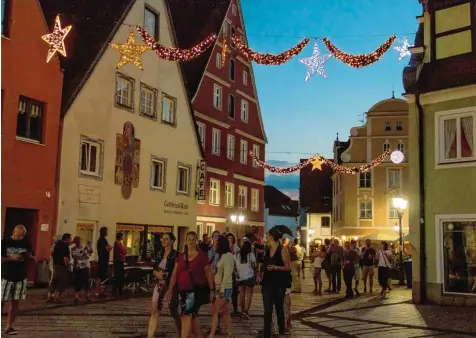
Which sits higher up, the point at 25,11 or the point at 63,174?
the point at 25,11

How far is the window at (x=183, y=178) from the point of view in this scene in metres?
29.9

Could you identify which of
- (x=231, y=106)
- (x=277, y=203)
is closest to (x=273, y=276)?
(x=231, y=106)

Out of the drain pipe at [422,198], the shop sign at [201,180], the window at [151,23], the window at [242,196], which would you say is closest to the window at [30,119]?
the window at [151,23]

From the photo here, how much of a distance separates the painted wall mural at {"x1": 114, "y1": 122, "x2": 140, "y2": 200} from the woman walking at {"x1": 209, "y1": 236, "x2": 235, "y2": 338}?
13.8 m

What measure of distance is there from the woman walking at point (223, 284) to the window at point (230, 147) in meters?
25.2

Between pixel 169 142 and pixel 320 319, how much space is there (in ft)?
53.8

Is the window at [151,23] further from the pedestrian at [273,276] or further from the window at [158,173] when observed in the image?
the pedestrian at [273,276]

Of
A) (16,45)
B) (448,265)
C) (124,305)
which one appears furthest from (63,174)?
(448,265)

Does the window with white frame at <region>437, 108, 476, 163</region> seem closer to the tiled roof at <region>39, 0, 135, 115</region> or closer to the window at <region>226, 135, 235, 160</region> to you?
the tiled roof at <region>39, 0, 135, 115</region>

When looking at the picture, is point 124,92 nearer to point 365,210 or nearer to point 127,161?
point 127,161

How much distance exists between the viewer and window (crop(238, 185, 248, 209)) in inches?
1503

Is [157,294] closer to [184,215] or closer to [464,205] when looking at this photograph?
[464,205]

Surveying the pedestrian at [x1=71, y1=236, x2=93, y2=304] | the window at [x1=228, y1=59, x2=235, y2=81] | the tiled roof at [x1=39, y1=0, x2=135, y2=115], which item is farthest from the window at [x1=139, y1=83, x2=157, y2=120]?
the pedestrian at [x1=71, y1=236, x2=93, y2=304]

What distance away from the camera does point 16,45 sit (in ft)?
63.9
